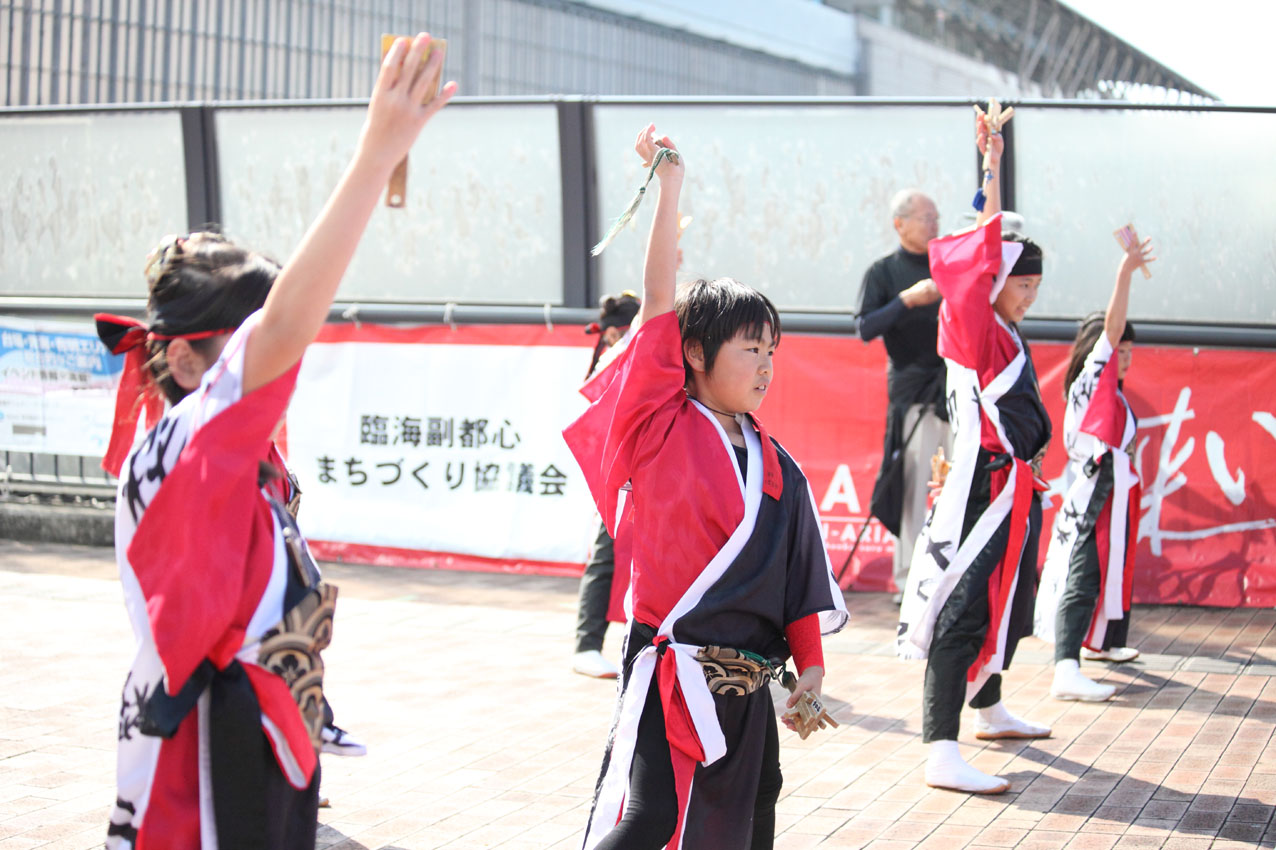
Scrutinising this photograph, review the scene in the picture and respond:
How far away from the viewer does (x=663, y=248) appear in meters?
2.86

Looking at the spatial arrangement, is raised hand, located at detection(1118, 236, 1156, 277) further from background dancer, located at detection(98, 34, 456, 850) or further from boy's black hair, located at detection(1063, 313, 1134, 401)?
background dancer, located at detection(98, 34, 456, 850)

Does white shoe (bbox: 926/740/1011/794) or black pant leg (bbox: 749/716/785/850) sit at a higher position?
black pant leg (bbox: 749/716/785/850)

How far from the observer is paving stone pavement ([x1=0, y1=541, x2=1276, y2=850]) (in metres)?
4.03

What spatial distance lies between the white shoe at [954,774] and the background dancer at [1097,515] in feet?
4.79

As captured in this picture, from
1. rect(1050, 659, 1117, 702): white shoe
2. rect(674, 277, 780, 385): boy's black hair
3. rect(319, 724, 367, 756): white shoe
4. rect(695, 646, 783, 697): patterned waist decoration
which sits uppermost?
rect(674, 277, 780, 385): boy's black hair

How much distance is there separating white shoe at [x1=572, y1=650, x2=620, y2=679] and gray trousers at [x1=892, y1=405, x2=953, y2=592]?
2040mm

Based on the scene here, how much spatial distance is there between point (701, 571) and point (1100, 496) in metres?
3.64

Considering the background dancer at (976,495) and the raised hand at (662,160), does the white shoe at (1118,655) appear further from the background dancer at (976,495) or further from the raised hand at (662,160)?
the raised hand at (662,160)

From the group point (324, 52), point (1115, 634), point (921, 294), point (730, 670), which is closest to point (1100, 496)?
point (1115, 634)

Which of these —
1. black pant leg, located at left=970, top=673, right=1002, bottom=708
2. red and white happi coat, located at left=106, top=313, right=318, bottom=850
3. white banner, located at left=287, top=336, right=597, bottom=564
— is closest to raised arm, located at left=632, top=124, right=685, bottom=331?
red and white happi coat, located at left=106, top=313, right=318, bottom=850

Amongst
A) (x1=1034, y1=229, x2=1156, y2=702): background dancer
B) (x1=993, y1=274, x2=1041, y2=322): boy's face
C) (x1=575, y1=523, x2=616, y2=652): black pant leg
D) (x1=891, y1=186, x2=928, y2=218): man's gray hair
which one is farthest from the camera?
(x1=891, y1=186, x2=928, y2=218): man's gray hair

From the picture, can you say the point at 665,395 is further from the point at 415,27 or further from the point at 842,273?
the point at 415,27

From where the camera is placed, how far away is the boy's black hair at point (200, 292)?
2305 millimetres

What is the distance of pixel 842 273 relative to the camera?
315 inches
